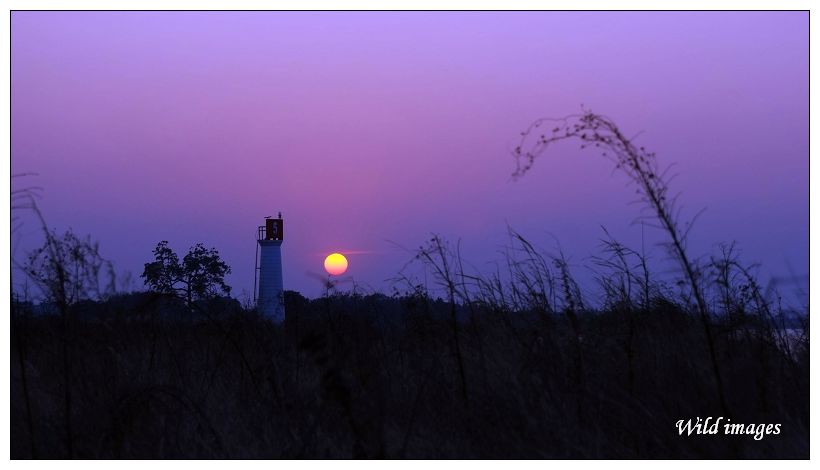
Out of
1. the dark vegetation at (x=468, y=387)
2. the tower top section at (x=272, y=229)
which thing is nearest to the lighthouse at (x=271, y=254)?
the tower top section at (x=272, y=229)

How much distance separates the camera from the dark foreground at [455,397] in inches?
164

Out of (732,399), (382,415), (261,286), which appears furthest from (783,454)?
(261,286)

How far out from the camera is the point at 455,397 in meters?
4.91

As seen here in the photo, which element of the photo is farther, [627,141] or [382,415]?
[382,415]

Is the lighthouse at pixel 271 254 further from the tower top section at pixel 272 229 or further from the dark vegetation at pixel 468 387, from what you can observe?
the dark vegetation at pixel 468 387

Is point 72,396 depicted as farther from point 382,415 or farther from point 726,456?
point 726,456

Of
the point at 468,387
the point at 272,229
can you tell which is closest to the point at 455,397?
the point at 468,387

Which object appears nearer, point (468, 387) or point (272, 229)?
point (468, 387)

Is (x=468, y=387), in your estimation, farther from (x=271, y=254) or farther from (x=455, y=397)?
(x=271, y=254)

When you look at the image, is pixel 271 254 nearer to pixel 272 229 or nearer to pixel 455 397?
pixel 272 229

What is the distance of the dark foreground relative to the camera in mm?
4164

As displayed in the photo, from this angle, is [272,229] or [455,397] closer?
[455,397]

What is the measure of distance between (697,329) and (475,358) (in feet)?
5.12

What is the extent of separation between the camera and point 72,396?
16.9 feet
